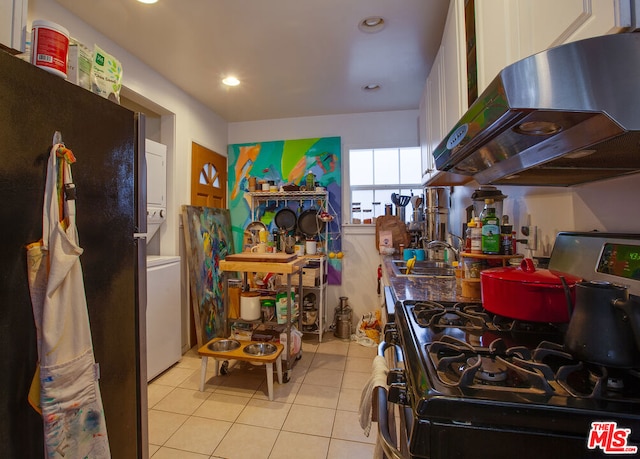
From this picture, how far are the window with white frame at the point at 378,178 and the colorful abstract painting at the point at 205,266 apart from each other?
5.25ft

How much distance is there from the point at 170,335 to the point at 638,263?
116 inches

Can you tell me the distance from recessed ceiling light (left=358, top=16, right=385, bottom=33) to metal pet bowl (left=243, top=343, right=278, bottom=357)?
2398 millimetres

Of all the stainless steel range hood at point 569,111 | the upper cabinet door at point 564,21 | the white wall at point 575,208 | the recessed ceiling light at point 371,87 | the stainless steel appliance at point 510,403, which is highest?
the recessed ceiling light at point 371,87

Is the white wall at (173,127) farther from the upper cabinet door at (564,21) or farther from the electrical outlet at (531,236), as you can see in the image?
the electrical outlet at (531,236)

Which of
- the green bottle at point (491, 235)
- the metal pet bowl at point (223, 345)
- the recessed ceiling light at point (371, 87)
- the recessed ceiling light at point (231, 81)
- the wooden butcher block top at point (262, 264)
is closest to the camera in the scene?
the green bottle at point (491, 235)

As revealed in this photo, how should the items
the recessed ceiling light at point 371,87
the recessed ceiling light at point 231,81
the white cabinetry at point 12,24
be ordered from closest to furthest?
the white cabinetry at point 12,24
the recessed ceiling light at point 231,81
the recessed ceiling light at point 371,87

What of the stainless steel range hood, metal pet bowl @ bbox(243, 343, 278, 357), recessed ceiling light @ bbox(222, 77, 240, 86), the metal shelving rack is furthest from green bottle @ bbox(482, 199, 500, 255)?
recessed ceiling light @ bbox(222, 77, 240, 86)

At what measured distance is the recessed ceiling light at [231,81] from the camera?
2683 millimetres

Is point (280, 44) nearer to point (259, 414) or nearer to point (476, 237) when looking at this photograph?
point (476, 237)

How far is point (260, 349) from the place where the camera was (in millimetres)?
2301

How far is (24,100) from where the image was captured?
2.66ft

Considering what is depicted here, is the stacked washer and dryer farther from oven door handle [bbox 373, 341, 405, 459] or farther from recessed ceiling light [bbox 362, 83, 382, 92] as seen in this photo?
oven door handle [bbox 373, 341, 405, 459]

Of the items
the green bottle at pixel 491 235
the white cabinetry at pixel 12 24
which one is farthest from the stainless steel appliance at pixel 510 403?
the white cabinetry at pixel 12 24

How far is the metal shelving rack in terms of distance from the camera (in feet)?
10.6
